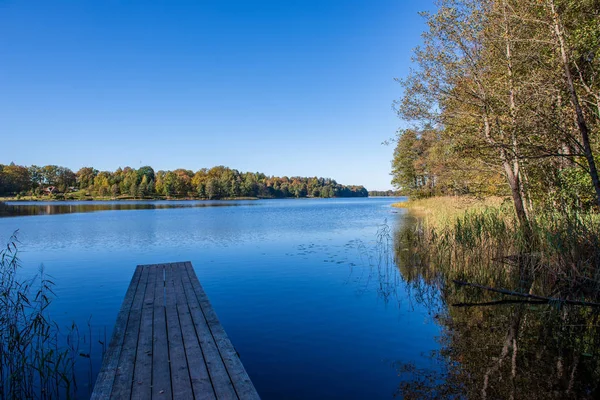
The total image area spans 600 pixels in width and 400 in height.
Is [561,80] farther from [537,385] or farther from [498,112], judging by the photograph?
[537,385]

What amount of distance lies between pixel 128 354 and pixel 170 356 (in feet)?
1.68

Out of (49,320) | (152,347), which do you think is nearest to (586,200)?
(152,347)

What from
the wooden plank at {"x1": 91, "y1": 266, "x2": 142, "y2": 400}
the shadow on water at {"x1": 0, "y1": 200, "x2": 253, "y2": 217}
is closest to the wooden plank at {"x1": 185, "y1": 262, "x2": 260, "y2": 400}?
the wooden plank at {"x1": 91, "y1": 266, "x2": 142, "y2": 400}

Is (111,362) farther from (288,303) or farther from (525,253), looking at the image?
(525,253)

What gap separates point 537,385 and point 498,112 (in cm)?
884

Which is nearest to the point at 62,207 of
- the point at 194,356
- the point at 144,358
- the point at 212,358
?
the point at 144,358

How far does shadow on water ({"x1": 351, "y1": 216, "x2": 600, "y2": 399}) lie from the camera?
167 inches

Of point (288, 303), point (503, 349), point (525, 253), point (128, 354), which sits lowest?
point (288, 303)

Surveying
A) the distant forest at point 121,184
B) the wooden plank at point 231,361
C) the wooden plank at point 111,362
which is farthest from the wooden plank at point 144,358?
the distant forest at point 121,184

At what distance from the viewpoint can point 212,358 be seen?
412cm

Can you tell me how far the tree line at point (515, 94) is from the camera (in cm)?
884

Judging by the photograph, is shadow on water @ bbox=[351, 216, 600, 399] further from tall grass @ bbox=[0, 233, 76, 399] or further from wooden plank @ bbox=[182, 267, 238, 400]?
tall grass @ bbox=[0, 233, 76, 399]

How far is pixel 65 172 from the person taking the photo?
112625 mm

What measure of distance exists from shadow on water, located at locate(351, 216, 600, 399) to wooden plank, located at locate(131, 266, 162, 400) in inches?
109
